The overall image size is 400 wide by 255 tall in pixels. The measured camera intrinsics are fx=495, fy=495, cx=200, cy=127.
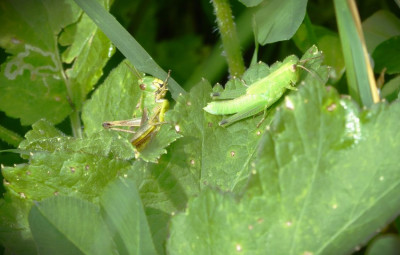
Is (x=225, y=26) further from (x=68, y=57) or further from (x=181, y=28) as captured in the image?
(x=181, y=28)

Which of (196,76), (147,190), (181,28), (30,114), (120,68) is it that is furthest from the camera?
(181,28)

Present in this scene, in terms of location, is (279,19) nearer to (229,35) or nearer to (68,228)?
(229,35)

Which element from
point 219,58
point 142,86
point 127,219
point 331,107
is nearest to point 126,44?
point 142,86

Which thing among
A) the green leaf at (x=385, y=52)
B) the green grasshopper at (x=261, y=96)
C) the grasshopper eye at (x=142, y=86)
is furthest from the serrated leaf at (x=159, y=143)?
the green leaf at (x=385, y=52)

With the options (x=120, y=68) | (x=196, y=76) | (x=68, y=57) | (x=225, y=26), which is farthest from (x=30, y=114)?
(x=225, y=26)

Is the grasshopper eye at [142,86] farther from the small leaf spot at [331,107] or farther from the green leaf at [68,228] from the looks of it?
the small leaf spot at [331,107]

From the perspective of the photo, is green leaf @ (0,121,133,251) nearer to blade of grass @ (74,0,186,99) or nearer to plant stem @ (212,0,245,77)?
blade of grass @ (74,0,186,99)
